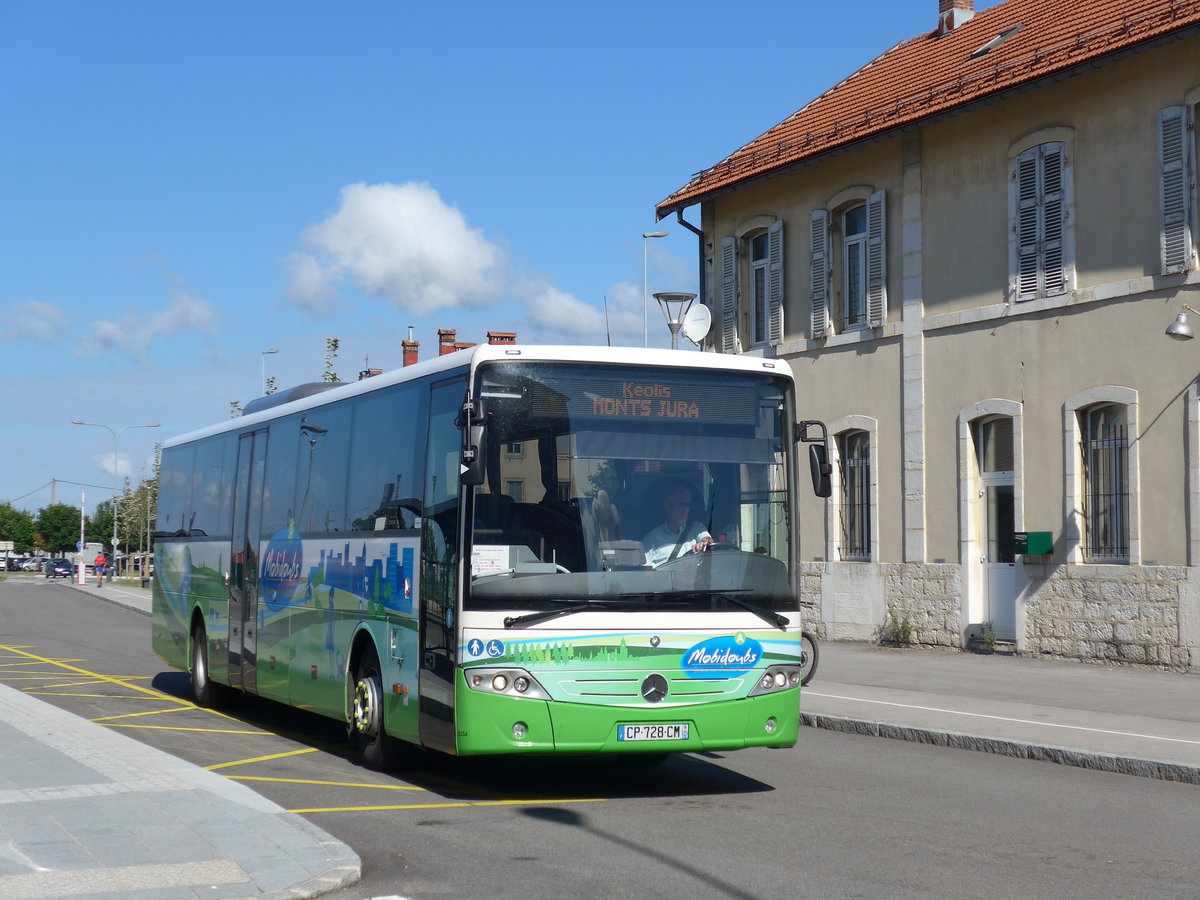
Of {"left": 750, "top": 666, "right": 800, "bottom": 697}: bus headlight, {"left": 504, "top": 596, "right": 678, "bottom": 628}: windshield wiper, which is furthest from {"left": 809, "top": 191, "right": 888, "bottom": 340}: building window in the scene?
{"left": 504, "top": 596, "right": 678, "bottom": 628}: windshield wiper

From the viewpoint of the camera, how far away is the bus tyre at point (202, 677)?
16.9 meters

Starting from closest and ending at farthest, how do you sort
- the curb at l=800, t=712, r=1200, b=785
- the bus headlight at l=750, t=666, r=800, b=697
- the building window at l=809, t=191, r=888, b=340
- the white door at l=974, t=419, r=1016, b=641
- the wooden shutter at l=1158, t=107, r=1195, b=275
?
the bus headlight at l=750, t=666, r=800, b=697 → the curb at l=800, t=712, r=1200, b=785 → the wooden shutter at l=1158, t=107, r=1195, b=275 → the white door at l=974, t=419, r=1016, b=641 → the building window at l=809, t=191, r=888, b=340

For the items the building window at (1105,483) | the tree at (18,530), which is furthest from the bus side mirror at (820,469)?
the tree at (18,530)

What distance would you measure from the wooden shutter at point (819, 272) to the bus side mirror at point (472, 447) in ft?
55.1

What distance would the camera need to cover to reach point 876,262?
24719 mm

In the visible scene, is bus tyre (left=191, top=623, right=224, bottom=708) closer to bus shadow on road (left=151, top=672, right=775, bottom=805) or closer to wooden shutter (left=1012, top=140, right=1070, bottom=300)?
bus shadow on road (left=151, top=672, right=775, bottom=805)

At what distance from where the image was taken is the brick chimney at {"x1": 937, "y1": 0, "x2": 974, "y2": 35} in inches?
1129

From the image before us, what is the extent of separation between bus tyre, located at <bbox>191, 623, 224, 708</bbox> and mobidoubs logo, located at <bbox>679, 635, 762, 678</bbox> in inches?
330

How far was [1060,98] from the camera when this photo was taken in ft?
70.1

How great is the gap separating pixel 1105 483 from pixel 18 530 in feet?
579

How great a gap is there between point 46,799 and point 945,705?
9.49 meters

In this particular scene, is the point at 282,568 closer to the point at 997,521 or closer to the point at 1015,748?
the point at 1015,748

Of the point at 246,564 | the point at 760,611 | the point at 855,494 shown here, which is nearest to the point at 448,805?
the point at 760,611

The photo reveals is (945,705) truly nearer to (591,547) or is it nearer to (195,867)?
(591,547)
